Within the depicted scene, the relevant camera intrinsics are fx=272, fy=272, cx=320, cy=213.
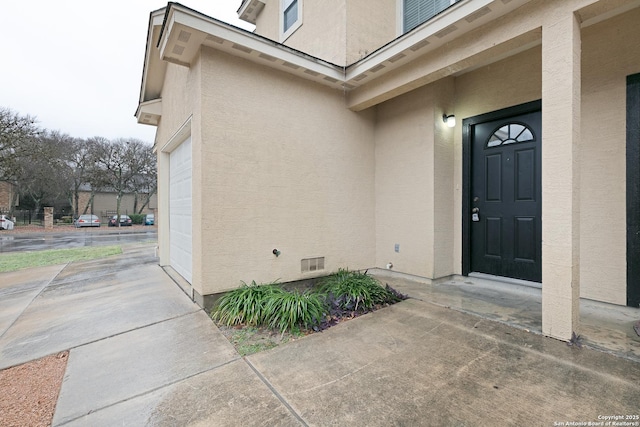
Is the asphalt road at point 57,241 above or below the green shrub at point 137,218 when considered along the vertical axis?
below

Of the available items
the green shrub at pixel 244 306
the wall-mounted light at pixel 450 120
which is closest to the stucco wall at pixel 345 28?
the wall-mounted light at pixel 450 120

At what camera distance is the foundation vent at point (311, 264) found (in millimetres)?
4309

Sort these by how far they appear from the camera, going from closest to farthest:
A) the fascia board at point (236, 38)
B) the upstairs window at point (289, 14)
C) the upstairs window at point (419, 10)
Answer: the fascia board at point (236, 38)
the upstairs window at point (419, 10)
the upstairs window at point (289, 14)

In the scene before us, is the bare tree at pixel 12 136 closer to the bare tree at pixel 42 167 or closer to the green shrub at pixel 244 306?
the bare tree at pixel 42 167

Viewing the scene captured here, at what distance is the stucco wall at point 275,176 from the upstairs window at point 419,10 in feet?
6.96

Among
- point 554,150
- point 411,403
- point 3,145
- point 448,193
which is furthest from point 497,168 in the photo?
point 3,145

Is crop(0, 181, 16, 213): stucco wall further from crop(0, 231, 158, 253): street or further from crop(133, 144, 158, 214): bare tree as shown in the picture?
crop(133, 144, 158, 214): bare tree

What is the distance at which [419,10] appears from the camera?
5.24 meters

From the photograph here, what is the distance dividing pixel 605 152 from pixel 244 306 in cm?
460

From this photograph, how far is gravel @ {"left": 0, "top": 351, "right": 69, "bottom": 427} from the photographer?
1763 mm

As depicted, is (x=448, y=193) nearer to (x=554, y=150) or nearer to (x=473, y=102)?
(x=473, y=102)

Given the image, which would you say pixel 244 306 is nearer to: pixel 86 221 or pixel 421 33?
pixel 421 33

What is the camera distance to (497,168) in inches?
165

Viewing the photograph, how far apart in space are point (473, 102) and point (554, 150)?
7.67 feet
